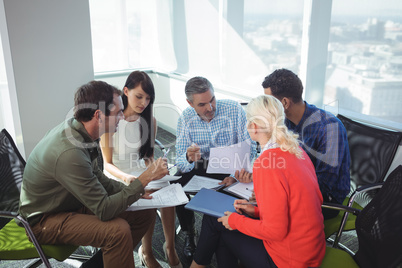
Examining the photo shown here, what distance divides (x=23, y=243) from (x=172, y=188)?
2.82 feet

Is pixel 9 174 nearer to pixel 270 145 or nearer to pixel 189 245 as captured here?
pixel 189 245

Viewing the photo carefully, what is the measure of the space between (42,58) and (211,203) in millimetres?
2491

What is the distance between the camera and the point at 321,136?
2.16 metres

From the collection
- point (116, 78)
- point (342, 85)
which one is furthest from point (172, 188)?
point (116, 78)

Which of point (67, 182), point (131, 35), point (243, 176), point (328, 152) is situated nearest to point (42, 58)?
point (67, 182)

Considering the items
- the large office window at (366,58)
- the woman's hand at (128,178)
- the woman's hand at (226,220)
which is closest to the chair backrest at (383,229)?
the woman's hand at (226,220)

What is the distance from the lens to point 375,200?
5.34 ft

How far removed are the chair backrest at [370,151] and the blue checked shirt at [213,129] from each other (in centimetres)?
69

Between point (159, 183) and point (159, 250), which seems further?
point (159, 250)

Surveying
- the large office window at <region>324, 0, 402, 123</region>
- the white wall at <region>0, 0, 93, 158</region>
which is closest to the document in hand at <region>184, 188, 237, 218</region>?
the large office window at <region>324, 0, 402, 123</region>

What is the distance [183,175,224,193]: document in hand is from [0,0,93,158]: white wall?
2030 millimetres

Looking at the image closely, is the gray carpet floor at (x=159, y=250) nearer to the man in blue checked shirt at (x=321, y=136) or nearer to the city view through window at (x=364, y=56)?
the man in blue checked shirt at (x=321, y=136)

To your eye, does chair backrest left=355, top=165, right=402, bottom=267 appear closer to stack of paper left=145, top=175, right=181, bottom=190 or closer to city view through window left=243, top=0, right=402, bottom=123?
stack of paper left=145, top=175, right=181, bottom=190

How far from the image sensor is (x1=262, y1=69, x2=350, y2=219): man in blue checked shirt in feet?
6.90
